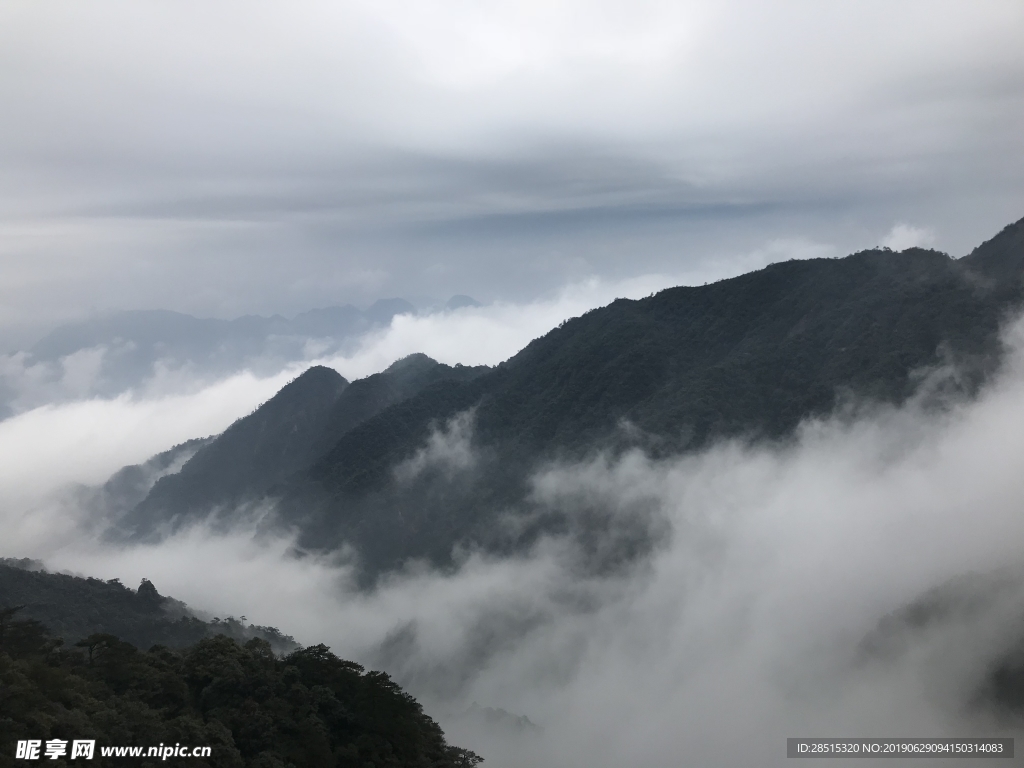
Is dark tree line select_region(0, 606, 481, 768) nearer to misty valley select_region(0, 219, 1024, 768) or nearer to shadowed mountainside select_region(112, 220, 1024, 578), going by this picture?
misty valley select_region(0, 219, 1024, 768)

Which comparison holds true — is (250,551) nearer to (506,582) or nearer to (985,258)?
(506,582)

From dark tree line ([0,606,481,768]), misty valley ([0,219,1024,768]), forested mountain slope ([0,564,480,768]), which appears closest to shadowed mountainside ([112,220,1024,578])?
misty valley ([0,219,1024,768])

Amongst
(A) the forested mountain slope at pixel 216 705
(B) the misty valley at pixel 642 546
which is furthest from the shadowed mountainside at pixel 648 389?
(A) the forested mountain slope at pixel 216 705

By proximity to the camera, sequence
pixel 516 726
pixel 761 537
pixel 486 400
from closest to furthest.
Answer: pixel 516 726, pixel 761 537, pixel 486 400

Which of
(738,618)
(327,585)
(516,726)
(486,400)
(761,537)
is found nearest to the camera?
(516,726)

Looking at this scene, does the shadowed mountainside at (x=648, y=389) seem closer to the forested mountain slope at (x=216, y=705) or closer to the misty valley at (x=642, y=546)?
the misty valley at (x=642, y=546)

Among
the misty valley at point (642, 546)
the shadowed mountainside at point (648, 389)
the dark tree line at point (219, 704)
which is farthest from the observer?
the shadowed mountainside at point (648, 389)

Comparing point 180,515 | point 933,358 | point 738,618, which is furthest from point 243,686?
point 180,515

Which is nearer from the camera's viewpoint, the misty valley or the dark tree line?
the dark tree line
